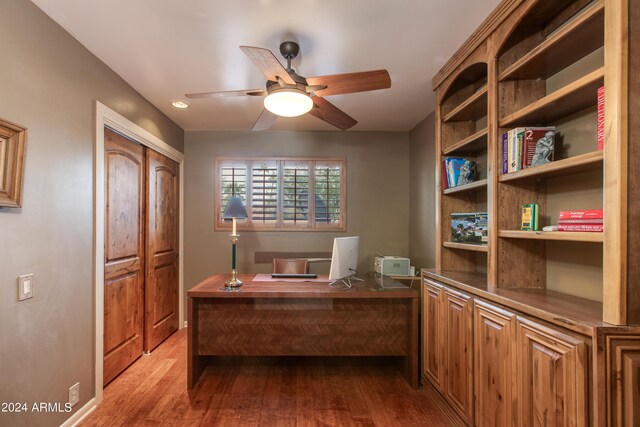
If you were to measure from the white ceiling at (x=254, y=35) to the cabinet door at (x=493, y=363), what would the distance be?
67.7 inches

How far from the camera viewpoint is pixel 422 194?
12.4ft

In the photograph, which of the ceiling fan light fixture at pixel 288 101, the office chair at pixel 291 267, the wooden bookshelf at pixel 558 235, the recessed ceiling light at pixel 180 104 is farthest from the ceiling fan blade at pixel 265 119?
the wooden bookshelf at pixel 558 235

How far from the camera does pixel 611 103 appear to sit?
44.4 inches

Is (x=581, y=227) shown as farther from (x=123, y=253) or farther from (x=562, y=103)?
(x=123, y=253)

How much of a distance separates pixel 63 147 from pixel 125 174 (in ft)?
2.99

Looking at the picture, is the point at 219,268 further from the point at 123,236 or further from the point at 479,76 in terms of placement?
the point at 479,76

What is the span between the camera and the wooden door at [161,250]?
3.30 m

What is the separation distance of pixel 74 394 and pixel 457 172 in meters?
3.14

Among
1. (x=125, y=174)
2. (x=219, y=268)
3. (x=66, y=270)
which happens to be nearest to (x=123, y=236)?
(x=125, y=174)

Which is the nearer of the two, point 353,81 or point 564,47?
point 564,47

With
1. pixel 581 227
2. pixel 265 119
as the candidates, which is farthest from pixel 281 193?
pixel 581 227

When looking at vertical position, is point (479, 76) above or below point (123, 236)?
above

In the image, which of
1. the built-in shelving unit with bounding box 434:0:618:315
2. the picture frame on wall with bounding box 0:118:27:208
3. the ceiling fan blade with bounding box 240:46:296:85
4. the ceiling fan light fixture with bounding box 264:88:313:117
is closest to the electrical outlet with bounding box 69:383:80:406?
the picture frame on wall with bounding box 0:118:27:208

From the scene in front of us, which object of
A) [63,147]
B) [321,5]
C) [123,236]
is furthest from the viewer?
[123,236]
